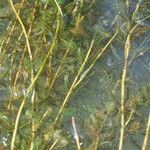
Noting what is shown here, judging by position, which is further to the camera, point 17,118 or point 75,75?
point 75,75

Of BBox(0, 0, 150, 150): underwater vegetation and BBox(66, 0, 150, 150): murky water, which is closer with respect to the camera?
BBox(0, 0, 150, 150): underwater vegetation

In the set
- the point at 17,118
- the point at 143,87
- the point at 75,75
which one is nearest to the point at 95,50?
the point at 75,75

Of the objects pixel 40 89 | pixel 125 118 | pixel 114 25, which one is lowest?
pixel 125 118

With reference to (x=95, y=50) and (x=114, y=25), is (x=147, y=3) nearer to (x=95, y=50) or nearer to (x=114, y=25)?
(x=114, y=25)

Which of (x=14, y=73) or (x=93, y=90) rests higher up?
(x=14, y=73)

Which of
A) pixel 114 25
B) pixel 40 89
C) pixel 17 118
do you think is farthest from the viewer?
pixel 114 25

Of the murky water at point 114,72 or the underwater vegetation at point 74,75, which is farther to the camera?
the murky water at point 114,72

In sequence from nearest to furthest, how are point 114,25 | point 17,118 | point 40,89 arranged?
point 17,118 < point 40,89 < point 114,25
